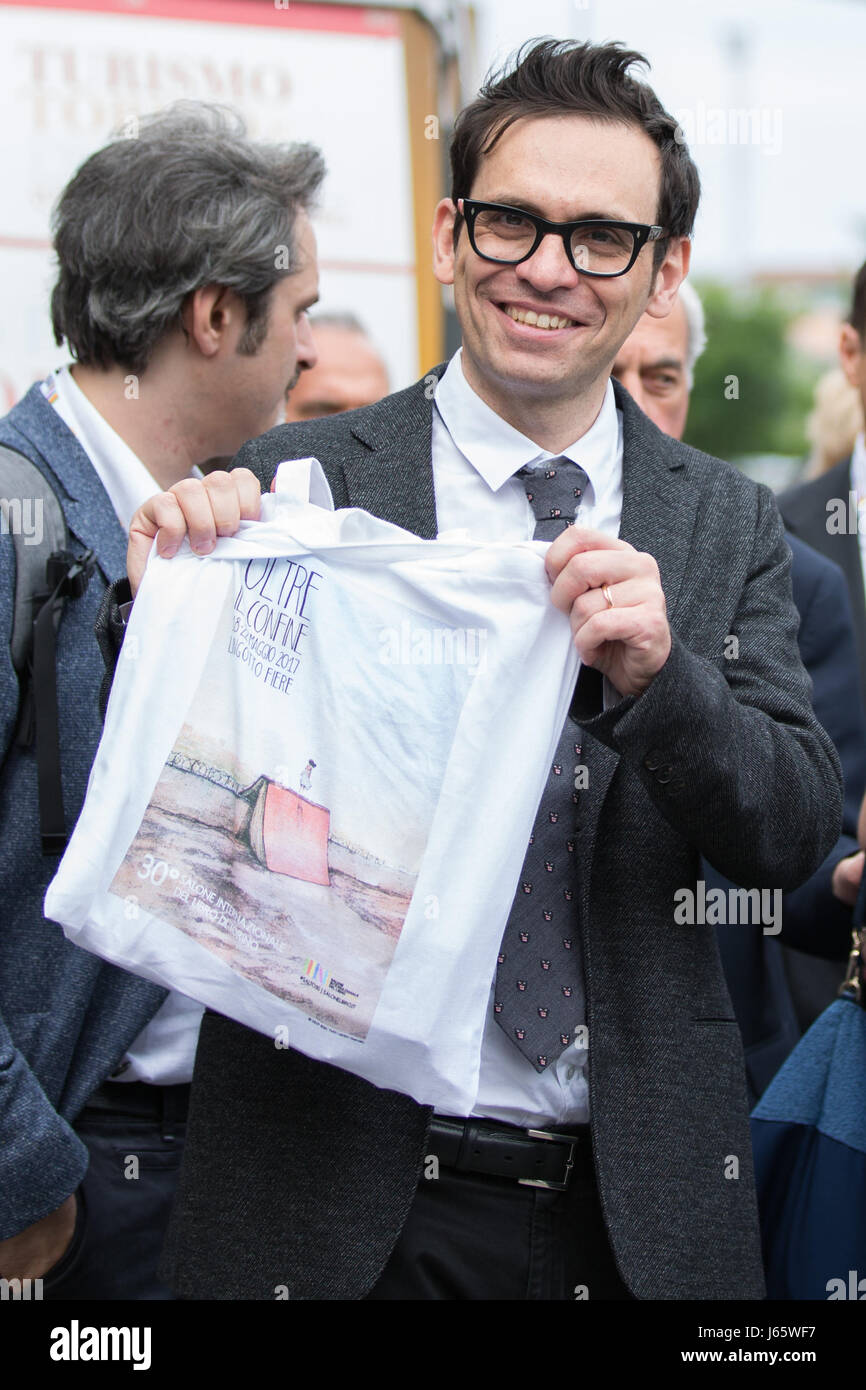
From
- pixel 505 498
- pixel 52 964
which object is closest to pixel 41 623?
pixel 52 964

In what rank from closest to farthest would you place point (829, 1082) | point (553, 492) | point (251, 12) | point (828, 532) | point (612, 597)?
1. point (612, 597)
2. point (553, 492)
3. point (829, 1082)
4. point (828, 532)
5. point (251, 12)

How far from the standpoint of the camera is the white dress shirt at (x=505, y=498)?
74.9 inches

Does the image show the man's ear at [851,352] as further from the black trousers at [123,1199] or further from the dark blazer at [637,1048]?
the black trousers at [123,1199]

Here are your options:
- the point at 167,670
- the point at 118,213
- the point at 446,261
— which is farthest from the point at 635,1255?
the point at 118,213

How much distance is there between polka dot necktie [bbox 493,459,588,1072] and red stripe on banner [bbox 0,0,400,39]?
3.25m

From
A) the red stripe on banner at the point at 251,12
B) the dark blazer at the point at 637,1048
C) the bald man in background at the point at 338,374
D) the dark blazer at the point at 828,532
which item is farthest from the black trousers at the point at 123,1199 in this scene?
the red stripe on banner at the point at 251,12

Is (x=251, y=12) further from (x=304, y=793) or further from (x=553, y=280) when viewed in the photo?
(x=304, y=793)

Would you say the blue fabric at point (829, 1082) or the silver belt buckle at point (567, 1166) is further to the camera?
the blue fabric at point (829, 1082)

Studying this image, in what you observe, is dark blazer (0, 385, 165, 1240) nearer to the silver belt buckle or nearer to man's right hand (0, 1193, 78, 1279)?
man's right hand (0, 1193, 78, 1279)

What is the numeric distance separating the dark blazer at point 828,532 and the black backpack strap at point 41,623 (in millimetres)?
1786

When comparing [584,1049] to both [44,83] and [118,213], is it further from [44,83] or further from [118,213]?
[44,83]

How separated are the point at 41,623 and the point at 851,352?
7.20 ft

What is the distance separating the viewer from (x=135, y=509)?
2383 millimetres

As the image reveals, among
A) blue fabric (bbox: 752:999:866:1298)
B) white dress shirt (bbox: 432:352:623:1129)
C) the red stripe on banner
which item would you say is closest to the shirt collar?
white dress shirt (bbox: 432:352:623:1129)
